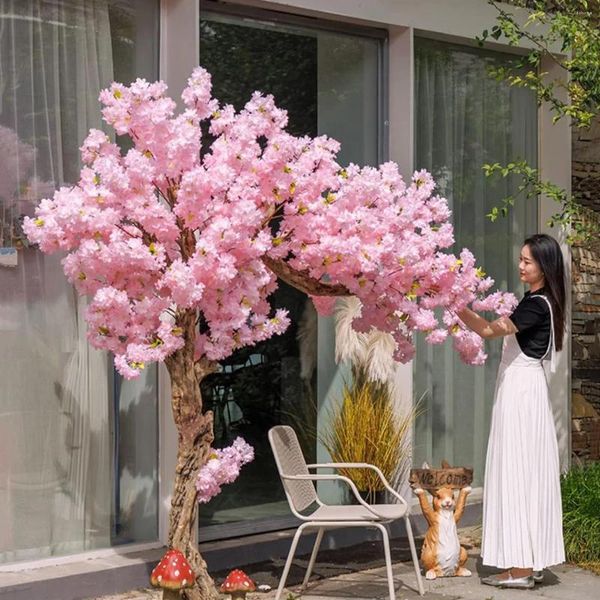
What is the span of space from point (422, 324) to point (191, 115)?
1.34 meters

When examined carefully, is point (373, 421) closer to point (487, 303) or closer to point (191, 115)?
point (487, 303)

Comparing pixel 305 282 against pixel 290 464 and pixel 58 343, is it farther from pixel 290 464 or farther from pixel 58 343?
pixel 58 343

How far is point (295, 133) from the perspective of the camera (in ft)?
26.5

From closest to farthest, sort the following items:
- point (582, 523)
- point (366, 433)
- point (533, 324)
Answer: point (533, 324), point (582, 523), point (366, 433)

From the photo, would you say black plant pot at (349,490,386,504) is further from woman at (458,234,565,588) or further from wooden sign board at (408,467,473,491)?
woman at (458,234,565,588)

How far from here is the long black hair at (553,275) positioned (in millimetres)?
6898

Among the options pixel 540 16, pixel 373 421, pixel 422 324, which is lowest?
pixel 373 421

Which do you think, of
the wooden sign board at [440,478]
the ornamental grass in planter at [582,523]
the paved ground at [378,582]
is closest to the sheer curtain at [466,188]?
the ornamental grass in planter at [582,523]

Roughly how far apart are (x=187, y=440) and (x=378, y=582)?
1.62 meters

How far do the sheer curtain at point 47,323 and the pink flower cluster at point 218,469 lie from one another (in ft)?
3.33

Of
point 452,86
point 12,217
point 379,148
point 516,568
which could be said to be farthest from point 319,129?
point 516,568

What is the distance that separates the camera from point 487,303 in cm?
662

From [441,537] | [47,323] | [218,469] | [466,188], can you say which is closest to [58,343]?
[47,323]

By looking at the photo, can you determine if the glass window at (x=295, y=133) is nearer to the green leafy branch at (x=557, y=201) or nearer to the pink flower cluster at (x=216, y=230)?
the green leafy branch at (x=557, y=201)
